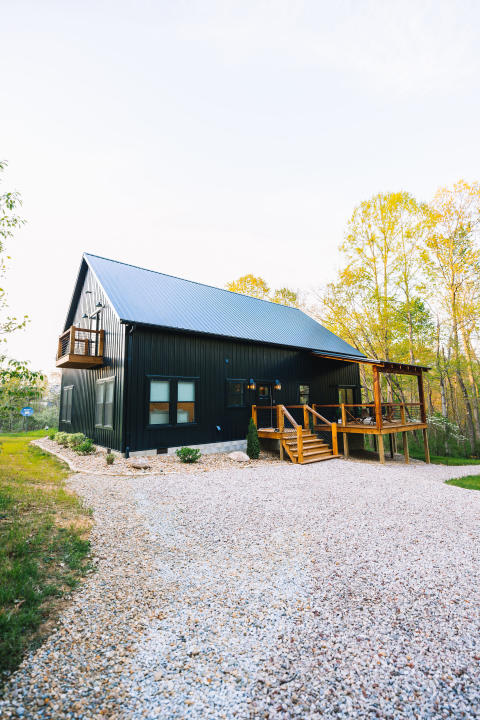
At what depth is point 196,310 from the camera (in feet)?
44.6

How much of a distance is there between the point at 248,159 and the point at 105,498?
70.6 feet

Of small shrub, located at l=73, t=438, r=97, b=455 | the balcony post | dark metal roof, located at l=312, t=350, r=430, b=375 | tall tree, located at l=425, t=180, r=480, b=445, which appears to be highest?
tall tree, located at l=425, t=180, r=480, b=445

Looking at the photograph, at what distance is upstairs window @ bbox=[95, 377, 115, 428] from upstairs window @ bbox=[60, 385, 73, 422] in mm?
4257

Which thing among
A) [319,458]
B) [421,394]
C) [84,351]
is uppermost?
[84,351]

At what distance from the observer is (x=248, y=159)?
20875mm

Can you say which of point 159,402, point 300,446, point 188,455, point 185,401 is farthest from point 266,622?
point 185,401

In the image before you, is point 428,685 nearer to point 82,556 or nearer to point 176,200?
point 82,556

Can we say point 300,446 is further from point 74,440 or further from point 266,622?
point 74,440

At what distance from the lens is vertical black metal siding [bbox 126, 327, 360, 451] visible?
1058 cm

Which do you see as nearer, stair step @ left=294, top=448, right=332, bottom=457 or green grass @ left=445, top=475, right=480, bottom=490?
green grass @ left=445, top=475, right=480, bottom=490

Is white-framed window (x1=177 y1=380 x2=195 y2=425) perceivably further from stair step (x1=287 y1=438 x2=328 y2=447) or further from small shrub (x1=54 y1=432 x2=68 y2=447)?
small shrub (x1=54 y1=432 x2=68 y2=447)

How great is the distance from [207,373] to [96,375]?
446cm

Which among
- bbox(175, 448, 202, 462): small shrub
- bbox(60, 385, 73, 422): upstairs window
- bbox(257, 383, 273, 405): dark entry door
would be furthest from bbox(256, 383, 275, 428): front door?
bbox(60, 385, 73, 422): upstairs window

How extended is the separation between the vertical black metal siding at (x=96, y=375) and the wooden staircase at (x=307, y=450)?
5.47 metres
